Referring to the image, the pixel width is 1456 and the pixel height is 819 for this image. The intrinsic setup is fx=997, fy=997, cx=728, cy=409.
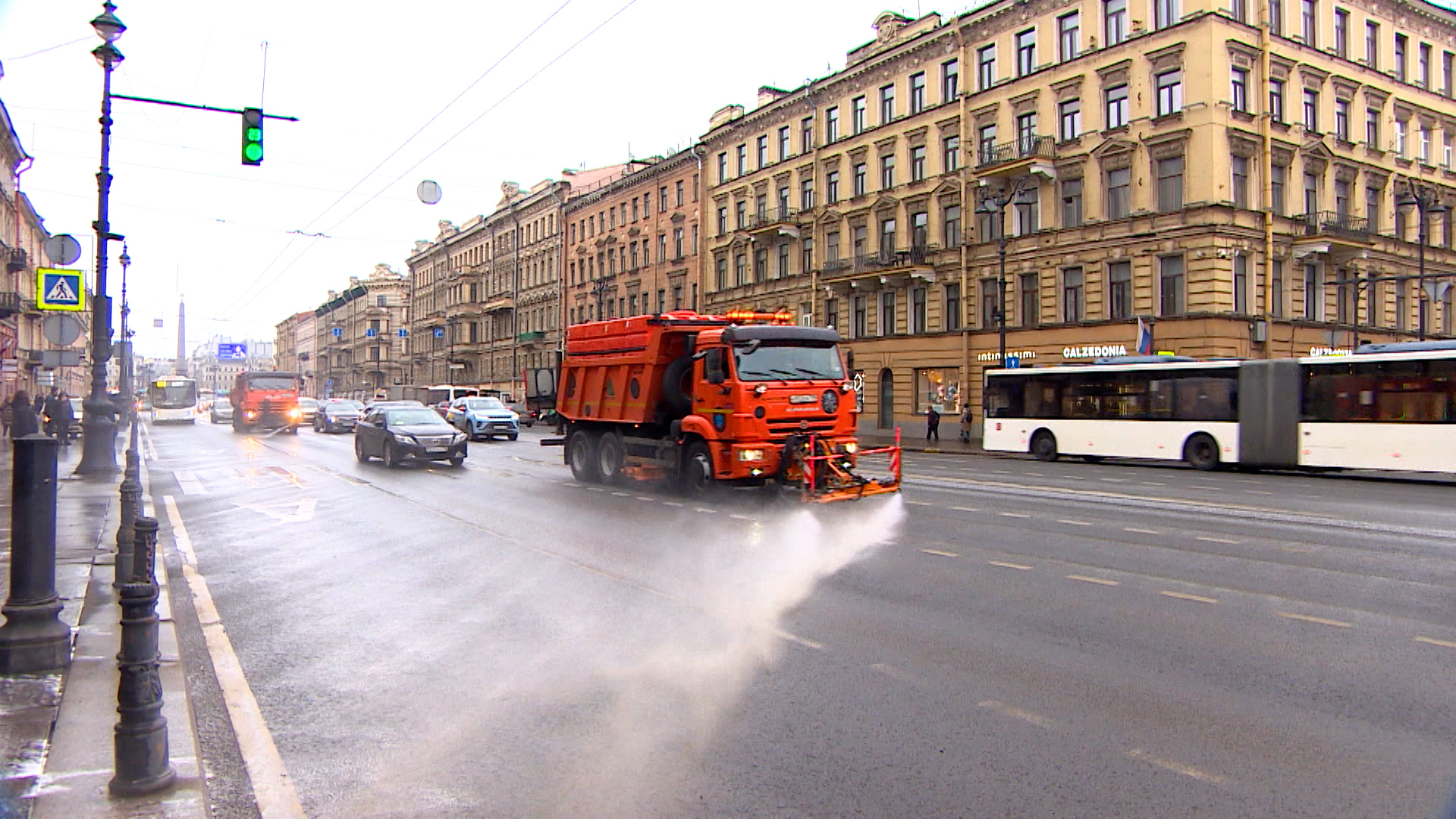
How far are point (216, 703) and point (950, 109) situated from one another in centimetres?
3872

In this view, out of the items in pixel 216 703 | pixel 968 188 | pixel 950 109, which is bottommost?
pixel 216 703

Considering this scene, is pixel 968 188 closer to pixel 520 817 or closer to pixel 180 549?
pixel 180 549

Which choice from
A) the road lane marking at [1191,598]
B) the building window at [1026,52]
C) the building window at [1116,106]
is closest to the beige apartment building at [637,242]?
the building window at [1026,52]

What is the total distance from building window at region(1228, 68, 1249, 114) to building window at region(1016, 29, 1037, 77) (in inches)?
274

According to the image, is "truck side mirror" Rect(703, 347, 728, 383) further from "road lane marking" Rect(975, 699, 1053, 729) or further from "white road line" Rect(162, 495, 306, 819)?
"road lane marking" Rect(975, 699, 1053, 729)

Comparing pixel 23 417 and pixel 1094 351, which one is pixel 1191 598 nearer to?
pixel 23 417

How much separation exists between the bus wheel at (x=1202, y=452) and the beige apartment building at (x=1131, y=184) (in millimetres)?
8709

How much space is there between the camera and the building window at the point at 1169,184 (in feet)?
105

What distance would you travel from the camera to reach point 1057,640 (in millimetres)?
6414

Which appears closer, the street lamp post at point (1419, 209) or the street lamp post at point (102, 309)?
the street lamp post at point (102, 309)

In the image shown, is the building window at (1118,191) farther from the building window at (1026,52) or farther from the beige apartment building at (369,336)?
the beige apartment building at (369,336)

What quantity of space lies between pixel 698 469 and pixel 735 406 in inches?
54.0

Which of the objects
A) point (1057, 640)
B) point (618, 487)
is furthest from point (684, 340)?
point (1057, 640)

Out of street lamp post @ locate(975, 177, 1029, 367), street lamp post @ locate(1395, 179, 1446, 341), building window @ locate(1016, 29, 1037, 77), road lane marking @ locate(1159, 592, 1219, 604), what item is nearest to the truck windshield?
road lane marking @ locate(1159, 592, 1219, 604)
